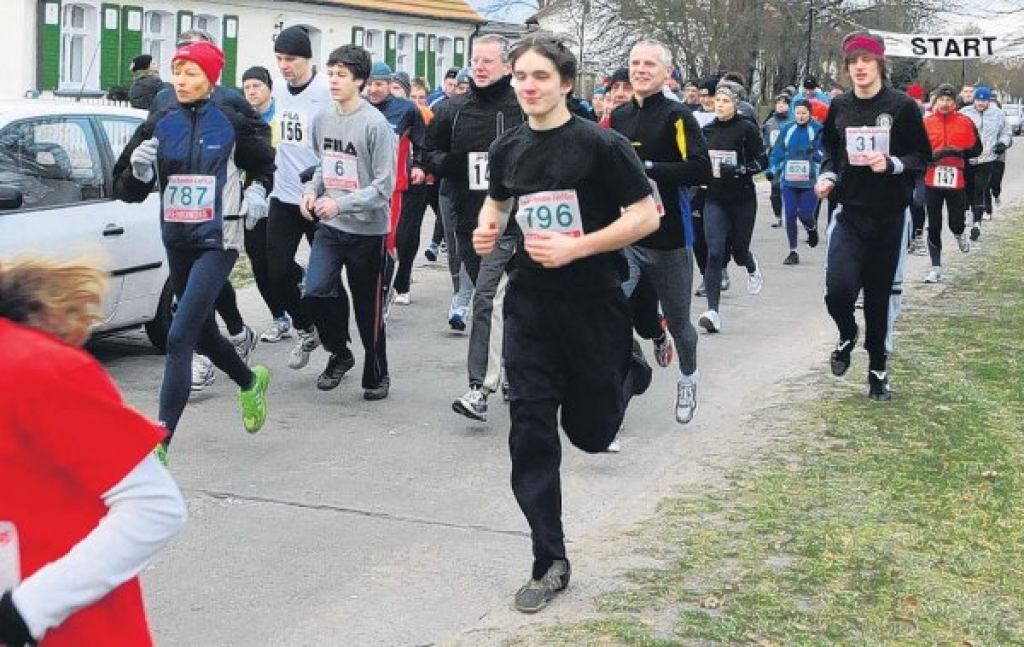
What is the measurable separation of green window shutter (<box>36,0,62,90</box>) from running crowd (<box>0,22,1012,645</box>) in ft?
59.8

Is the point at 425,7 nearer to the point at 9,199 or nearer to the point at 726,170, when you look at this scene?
the point at 726,170

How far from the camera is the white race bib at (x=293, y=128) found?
10.2 m

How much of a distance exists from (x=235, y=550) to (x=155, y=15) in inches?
1165

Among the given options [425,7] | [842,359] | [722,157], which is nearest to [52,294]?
[842,359]

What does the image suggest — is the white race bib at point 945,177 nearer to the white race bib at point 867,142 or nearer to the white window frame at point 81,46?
the white race bib at point 867,142

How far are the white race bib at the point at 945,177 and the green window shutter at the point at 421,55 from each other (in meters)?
28.6

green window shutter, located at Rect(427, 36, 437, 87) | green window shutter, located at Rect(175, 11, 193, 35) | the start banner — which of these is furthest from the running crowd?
green window shutter, located at Rect(427, 36, 437, 87)

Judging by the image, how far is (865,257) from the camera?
916cm

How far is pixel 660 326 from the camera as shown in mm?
8938

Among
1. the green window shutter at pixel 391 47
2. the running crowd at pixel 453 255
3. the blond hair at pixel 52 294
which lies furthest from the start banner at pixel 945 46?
the green window shutter at pixel 391 47

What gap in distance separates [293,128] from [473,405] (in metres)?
2.60

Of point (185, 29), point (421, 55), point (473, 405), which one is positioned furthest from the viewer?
→ point (421, 55)

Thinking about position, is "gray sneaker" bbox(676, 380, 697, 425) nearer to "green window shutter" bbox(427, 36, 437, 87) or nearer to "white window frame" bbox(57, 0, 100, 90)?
"white window frame" bbox(57, 0, 100, 90)

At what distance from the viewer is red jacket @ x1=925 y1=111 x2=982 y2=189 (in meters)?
16.3
